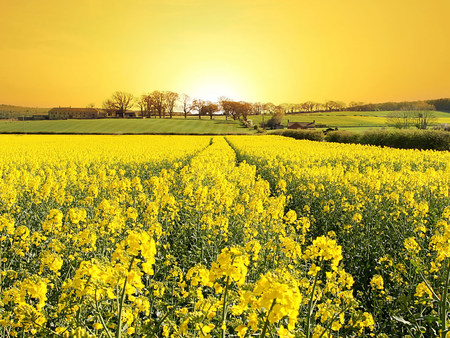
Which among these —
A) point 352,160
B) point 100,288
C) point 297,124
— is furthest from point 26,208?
point 297,124

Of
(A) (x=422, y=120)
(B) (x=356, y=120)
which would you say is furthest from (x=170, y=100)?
(A) (x=422, y=120)

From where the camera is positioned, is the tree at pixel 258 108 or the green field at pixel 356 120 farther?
the tree at pixel 258 108

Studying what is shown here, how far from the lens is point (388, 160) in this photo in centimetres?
1745

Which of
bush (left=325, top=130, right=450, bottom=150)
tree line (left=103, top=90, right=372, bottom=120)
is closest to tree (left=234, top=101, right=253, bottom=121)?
tree line (left=103, top=90, right=372, bottom=120)

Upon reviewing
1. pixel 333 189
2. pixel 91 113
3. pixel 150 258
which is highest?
pixel 91 113

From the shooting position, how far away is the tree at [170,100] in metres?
117

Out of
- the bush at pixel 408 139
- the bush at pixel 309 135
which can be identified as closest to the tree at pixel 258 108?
the bush at pixel 309 135

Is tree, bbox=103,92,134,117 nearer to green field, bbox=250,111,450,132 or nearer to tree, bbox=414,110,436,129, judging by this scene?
green field, bbox=250,111,450,132

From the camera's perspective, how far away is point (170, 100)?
11775 cm

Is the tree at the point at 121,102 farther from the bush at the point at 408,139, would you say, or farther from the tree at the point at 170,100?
the bush at the point at 408,139

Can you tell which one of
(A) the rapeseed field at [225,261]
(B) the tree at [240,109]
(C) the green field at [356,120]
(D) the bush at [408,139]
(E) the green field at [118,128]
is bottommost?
(A) the rapeseed field at [225,261]

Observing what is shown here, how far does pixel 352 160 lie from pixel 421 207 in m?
11.9

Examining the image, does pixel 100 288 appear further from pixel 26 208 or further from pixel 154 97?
pixel 154 97

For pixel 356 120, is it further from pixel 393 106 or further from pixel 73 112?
pixel 73 112
